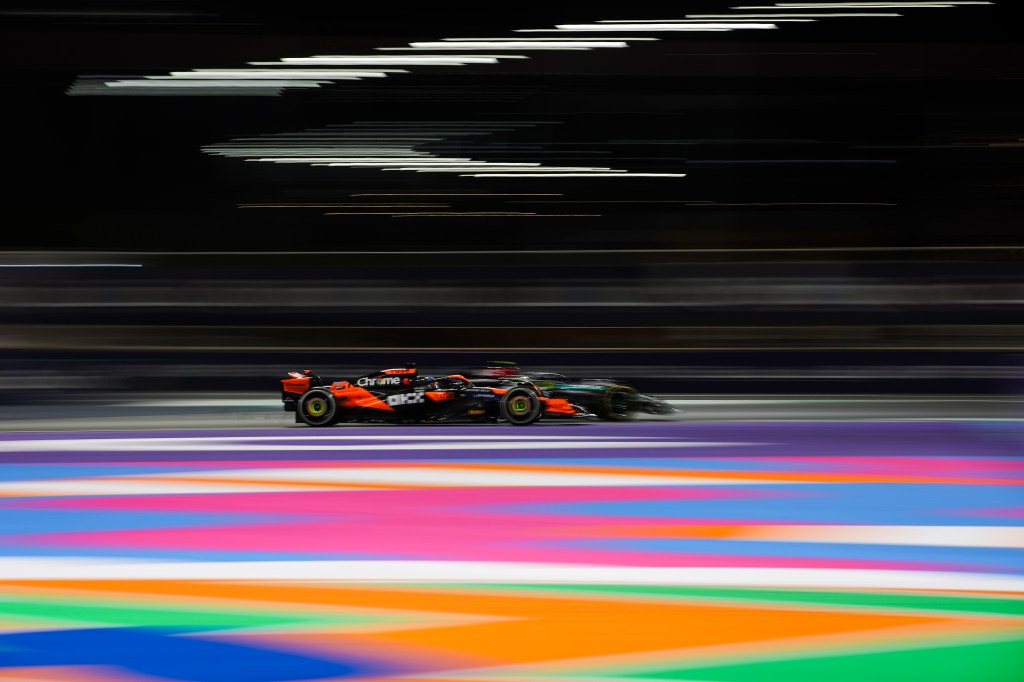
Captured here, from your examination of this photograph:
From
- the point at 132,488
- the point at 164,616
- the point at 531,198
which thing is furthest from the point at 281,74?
the point at 164,616

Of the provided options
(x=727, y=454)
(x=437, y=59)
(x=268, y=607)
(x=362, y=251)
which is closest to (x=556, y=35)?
(x=437, y=59)

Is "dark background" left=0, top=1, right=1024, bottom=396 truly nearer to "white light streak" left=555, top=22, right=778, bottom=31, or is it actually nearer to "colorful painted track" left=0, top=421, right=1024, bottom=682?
"white light streak" left=555, top=22, right=778, bottom=31

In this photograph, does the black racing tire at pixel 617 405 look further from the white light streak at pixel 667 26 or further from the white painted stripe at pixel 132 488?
the white light streak at pixel 667 26

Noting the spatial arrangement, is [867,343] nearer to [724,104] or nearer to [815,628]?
[724,104]

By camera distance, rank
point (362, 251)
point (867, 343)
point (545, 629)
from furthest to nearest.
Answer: point (362, 251)
point (867, 343)
point (545, 629)

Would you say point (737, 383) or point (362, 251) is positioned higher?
point (362, 251)

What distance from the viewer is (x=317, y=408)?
6938 millimetres

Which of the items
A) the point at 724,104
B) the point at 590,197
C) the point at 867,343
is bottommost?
the point at 867,343

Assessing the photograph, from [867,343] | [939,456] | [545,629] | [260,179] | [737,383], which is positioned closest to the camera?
[545,629]

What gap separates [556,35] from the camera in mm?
13320

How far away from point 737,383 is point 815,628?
6.53 metres

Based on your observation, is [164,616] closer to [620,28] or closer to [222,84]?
[620,28]

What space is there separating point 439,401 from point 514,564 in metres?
3.35

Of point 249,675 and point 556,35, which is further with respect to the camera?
point 556,35
